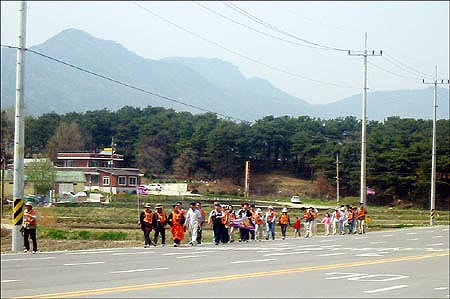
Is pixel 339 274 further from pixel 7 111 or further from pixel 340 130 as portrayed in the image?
pixel 340 130

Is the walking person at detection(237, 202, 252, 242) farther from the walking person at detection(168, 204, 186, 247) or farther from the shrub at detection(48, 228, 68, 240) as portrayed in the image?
the shrub at detection(48, 228, 68, 240)

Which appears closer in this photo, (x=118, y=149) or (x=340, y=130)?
(x=118, y=149)

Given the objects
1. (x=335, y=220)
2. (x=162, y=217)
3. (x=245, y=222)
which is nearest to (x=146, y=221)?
(x=162, y=217)

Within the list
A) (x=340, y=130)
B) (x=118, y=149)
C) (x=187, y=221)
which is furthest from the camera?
(x=340, y=130)

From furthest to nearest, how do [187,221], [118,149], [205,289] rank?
1. [118,149]
2. [187,221]
3. [205,289]

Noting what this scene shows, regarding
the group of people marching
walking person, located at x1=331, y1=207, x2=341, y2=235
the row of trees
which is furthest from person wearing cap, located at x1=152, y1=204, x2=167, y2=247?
walking person, located at x1=331, y1=207, x2=341, y2=235

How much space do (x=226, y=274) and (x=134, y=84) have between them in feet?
137

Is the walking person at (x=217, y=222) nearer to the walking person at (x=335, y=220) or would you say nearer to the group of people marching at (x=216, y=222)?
the group of people marching at (x=216, y=222)

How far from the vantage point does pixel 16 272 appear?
705 inches

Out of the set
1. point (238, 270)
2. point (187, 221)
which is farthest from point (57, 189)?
point (238, 270)

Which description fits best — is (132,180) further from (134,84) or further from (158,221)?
(158,221)

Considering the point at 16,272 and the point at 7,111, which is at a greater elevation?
the point at 7,111

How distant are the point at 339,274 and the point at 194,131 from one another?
33035 millimetres

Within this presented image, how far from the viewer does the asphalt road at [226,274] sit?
1495 centimetres
